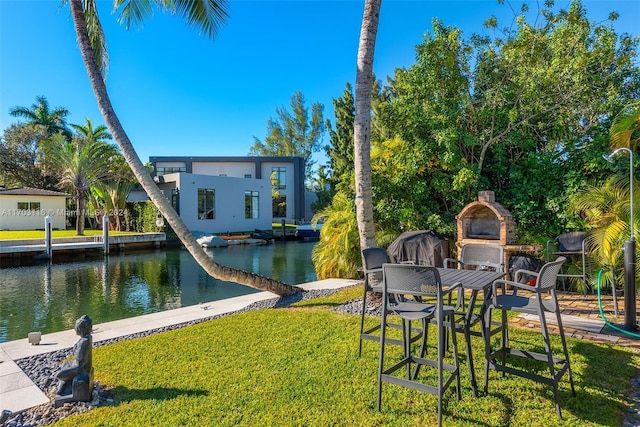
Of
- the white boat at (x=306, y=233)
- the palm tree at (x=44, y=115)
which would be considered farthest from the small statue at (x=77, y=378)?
the palm tree at (x=44, y=115)

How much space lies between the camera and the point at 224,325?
16.5ft

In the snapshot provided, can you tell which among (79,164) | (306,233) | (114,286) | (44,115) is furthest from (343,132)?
(44,115)

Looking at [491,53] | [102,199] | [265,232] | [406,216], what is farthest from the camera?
[265,232]

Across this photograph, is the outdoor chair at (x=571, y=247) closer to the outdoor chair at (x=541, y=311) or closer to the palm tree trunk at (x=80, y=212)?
the outdoor chair at (x=541, y=311)

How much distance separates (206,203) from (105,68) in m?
16.8

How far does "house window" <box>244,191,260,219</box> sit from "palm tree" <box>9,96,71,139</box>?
51.3 feet

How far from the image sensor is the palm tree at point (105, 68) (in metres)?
5.51

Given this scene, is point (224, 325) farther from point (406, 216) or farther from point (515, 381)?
point (406, 216)

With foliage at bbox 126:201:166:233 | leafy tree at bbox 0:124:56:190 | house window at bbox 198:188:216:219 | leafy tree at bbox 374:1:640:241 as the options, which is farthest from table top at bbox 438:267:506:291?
leafy tree at bbox 0:124:56:190

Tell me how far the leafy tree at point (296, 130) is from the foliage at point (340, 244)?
104 ft

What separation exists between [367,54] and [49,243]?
50.6ft

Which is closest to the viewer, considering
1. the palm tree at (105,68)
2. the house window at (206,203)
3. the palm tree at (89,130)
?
the palm tree at (105,68)

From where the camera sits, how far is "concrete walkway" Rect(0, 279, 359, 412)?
3.12m

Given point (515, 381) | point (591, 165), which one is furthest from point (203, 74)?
point (515, 381)
